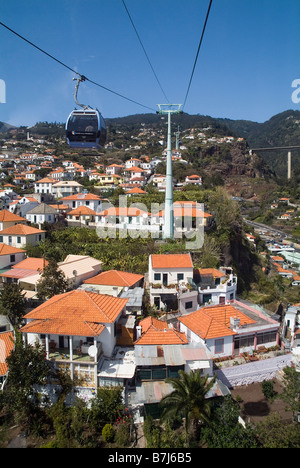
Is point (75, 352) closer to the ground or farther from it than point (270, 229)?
farther from it

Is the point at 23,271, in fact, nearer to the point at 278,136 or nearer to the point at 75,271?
the point at 75,271

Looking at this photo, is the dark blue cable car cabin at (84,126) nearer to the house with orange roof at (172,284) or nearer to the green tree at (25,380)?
the green tree at (25,380)

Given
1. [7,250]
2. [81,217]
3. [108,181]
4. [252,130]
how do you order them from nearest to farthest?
[7,250]
[81,217]
[108,181]
[252,130]

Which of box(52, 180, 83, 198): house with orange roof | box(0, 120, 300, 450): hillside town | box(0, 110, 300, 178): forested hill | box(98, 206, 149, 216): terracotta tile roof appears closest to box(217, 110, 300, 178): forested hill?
box(0, 110, 300, 178): forested hill

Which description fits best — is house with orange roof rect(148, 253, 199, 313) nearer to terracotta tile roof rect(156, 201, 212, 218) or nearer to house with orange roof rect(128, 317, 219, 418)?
house with orange roof rect(128, 317, 219, 418)

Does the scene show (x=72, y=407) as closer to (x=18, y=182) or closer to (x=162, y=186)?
(x=162, y=186)

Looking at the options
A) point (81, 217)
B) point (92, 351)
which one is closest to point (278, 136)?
point (81, 217)

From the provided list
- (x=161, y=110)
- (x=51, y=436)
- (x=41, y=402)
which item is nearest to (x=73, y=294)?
(x=41, y=402)
